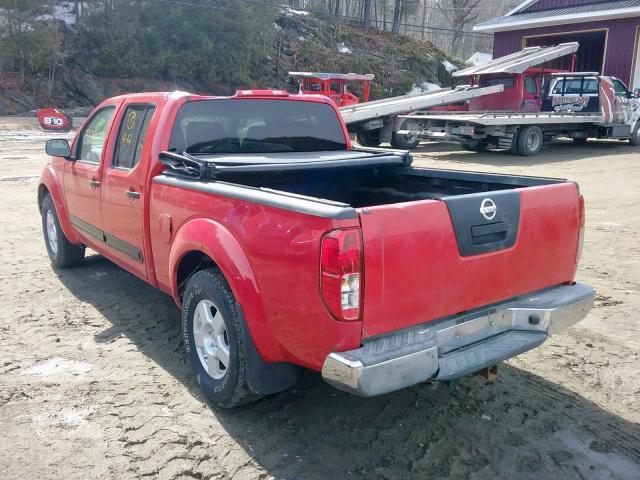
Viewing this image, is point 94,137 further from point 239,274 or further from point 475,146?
point 475,146

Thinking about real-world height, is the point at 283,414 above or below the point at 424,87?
below

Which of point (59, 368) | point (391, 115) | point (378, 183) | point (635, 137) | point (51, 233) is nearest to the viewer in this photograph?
point (59, 368)

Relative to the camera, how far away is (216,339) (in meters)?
3.62

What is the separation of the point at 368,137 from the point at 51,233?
13798mm

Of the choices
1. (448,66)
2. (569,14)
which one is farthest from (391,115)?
(448,66)

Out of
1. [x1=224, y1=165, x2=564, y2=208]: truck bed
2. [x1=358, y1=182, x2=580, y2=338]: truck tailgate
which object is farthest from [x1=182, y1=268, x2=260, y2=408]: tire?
[x1=224, y1=165, x2=564, y2=208]: truck bed

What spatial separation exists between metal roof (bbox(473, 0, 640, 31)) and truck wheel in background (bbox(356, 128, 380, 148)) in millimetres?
12513

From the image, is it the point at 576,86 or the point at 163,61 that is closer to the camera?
the point at 576,86

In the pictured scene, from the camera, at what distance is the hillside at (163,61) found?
32.6 m

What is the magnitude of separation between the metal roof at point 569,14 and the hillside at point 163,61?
1379 centimetres

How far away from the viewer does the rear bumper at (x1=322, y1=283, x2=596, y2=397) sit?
274cm

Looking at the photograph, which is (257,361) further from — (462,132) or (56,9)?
(56,9)

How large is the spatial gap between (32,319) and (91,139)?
1.74 metres

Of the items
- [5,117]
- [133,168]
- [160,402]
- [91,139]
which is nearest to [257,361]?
[160,402]
